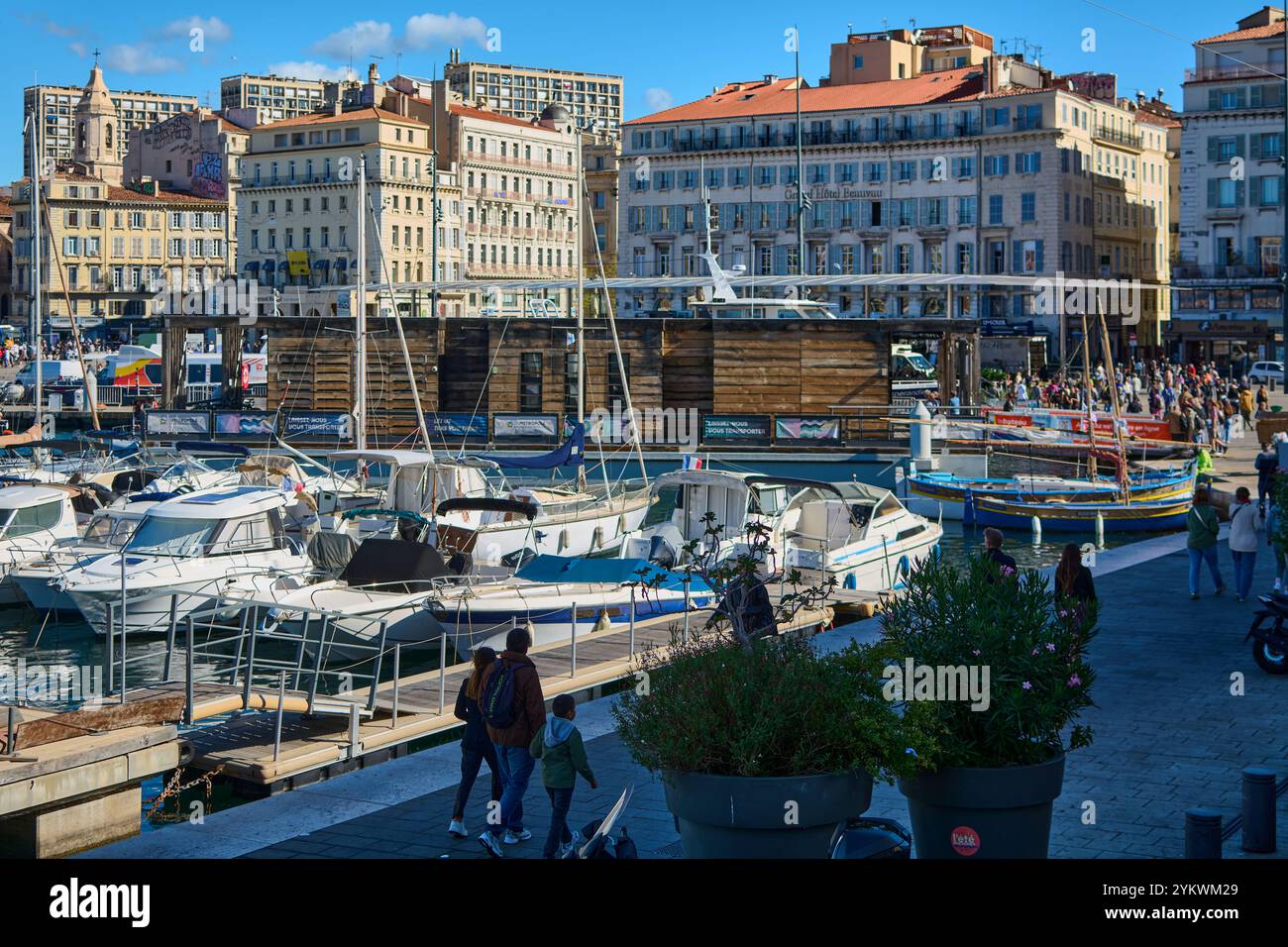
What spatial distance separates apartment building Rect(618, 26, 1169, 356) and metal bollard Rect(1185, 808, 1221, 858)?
75168 mm

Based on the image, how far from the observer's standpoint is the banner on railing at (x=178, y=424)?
49.3 metres

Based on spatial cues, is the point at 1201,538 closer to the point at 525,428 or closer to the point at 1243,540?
the point at 1243,540

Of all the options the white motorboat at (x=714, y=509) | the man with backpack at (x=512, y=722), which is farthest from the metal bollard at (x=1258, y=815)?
the white motorboat at (x=714, y=509)

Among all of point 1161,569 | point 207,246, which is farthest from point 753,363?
point 207,246

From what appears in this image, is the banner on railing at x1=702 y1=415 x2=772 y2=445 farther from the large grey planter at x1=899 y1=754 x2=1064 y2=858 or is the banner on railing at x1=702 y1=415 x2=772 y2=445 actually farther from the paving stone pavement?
the large grey planter at x1=899 y1=754 x2=1064 y2=858

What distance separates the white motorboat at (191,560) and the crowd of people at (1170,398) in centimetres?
2159

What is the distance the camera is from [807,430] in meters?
45.9

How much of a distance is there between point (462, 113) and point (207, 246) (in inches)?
Answer: 1001

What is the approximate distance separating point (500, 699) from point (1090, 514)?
94.8 feet

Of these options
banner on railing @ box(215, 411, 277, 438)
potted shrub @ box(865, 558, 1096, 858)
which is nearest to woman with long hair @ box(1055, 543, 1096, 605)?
potted shrub @ box(865, 558, 1096, 858)

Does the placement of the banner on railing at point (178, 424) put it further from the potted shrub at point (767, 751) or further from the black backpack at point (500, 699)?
the potted shrub at point (767, 751)

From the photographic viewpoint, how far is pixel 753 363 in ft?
156
